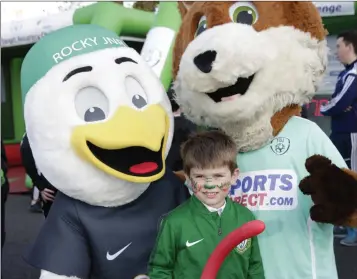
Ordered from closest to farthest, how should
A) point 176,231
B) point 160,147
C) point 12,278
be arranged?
point 176,231 < point 160,147 < point 12,278

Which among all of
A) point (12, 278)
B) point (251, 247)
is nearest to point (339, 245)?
point (12, 278)

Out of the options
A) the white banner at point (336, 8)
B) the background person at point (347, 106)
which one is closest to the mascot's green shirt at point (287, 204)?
the background person at point (347, 106)

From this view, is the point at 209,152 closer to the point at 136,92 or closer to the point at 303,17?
the point at 136,92

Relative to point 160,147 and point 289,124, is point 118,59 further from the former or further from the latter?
point 289,124

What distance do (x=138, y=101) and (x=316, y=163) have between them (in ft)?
2.11

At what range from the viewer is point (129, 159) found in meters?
1.80

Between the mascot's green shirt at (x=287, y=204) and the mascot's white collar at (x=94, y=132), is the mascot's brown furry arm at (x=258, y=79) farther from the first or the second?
the mascot's white collar at (x=94, y=132)

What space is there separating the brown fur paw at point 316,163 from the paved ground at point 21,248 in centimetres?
241

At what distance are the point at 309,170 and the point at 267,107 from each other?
0.27m

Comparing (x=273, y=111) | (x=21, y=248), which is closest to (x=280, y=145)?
(x=273, y=111)

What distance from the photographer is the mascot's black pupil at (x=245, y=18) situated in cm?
193

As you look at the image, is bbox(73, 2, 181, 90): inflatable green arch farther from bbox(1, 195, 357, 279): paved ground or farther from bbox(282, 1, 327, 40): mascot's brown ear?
bbox(282, 1, 327, 40): mascot's brown ear

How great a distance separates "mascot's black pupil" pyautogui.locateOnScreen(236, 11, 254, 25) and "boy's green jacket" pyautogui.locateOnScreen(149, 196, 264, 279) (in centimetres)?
68

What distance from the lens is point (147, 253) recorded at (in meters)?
1.91
